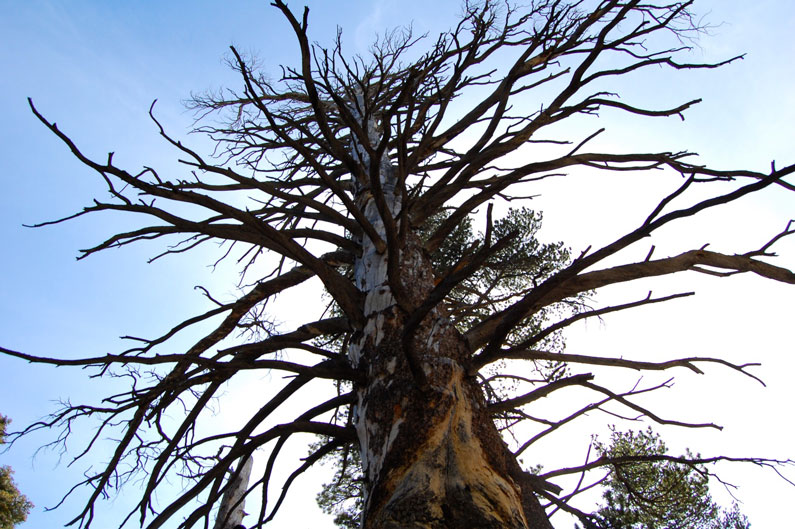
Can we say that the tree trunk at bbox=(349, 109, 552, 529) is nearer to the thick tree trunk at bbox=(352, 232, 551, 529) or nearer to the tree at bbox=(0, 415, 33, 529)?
the thick tree trunk at bbox=(352, 232, 551, 529)

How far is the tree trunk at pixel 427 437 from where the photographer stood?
1.68 meters

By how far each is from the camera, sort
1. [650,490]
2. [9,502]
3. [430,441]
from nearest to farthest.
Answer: [430,441]
[650,490]
[9,502]

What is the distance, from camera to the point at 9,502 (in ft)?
46.3

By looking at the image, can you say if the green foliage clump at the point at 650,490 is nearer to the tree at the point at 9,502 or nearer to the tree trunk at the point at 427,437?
the tree trunk at the point at 427,437

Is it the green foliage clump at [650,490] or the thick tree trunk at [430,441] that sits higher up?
the green foliage clump at [650,490]

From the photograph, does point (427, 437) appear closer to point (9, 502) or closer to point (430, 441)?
point (430, 441)

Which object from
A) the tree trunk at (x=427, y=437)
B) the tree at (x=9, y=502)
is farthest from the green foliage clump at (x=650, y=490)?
the tree at (x=9, y=502)

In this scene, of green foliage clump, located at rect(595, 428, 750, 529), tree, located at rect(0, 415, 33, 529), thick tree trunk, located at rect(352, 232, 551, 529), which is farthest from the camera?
tree, located at rect(0, 415, 33, 529)

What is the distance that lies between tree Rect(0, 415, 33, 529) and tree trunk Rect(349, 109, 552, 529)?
16129 millimetres

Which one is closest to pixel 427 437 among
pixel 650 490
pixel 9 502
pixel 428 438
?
pixel 428 438

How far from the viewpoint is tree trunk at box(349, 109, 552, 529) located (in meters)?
1.68

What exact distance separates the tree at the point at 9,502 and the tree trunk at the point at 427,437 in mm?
16129

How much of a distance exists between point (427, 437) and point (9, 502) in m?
17.7

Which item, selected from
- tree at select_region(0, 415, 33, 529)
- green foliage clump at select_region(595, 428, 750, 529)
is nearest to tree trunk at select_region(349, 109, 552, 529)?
green foliage clump at select_region(595, 428, 750, 529)
